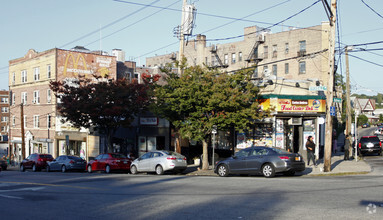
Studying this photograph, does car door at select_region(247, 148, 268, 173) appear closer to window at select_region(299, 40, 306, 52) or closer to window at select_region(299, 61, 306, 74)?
window at select_region(299, 61, 306, 74)

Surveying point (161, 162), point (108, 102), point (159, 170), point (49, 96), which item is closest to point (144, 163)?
point (159, 170)

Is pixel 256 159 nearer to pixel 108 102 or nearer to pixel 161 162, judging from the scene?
pixel 161 162

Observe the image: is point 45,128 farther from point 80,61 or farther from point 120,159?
point 120,159

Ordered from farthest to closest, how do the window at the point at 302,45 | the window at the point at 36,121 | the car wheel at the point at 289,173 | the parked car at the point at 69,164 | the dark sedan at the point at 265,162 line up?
1. the window at the point at 302,45
2. the window at the point at 36,121
3. the parked car at the point at 69,164
4. the car wheel at the point at 289,173
5. the dark sedan at the point at 265,162

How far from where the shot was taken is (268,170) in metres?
18.6

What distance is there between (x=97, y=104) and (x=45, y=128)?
20051 mm

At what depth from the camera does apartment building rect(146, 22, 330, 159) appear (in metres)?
26.5

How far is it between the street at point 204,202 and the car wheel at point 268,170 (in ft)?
10.4

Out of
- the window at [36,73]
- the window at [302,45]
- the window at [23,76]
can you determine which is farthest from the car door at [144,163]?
the window at [302,45]

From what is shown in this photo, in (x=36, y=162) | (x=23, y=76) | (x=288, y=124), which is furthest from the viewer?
(x=23, y=76)

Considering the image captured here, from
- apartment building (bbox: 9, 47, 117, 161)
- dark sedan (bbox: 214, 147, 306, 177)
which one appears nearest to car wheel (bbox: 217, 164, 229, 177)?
dark sedan (bbox: 214, 147, 306, 177)

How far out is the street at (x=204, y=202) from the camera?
949cm

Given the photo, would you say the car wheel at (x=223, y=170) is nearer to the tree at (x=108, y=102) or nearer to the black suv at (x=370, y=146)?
the tree at (x=108, y=102)

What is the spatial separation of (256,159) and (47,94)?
114 feet
